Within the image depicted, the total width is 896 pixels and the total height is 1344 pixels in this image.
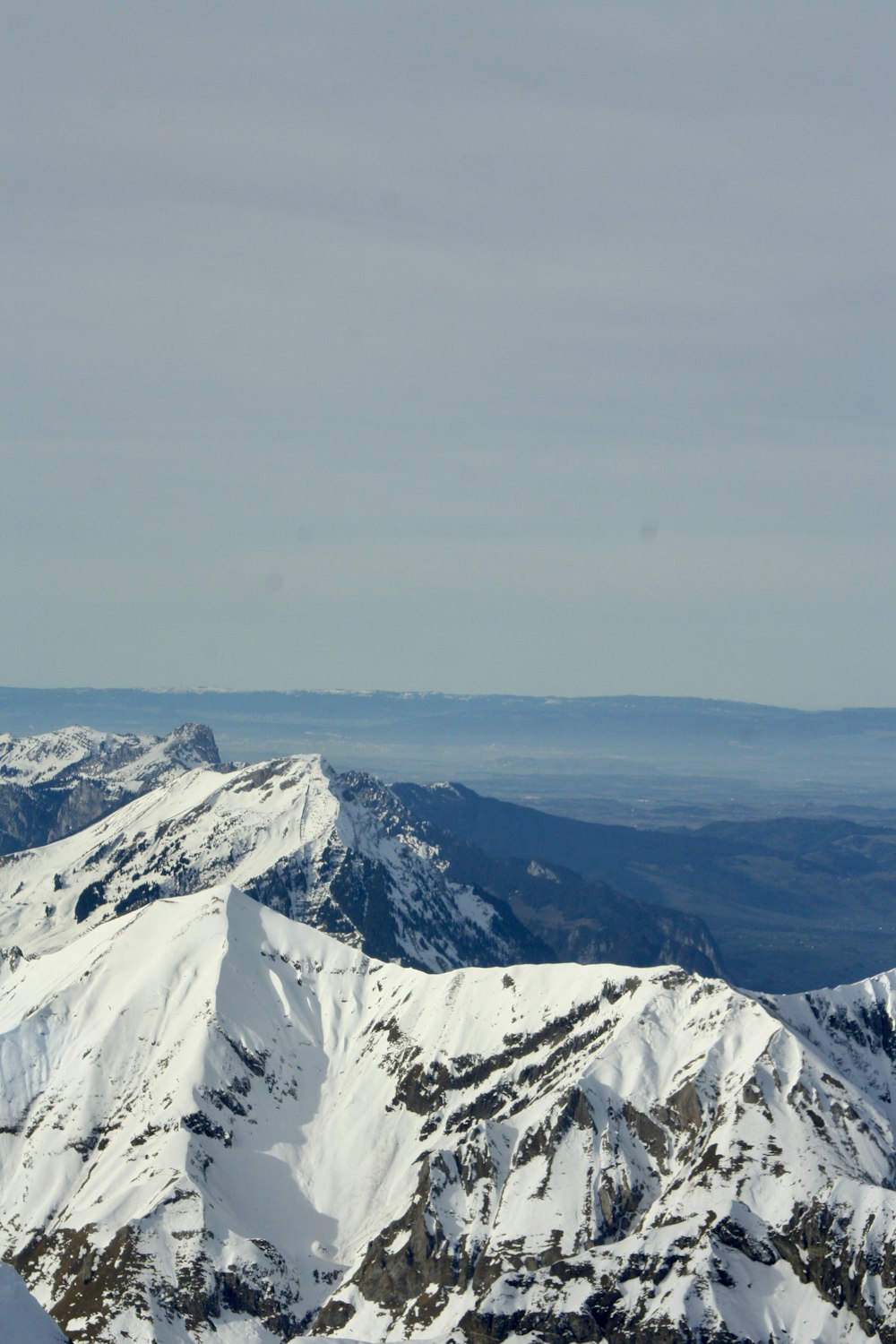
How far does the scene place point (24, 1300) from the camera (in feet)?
481
